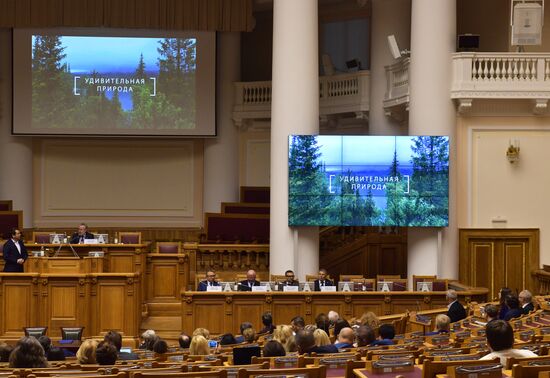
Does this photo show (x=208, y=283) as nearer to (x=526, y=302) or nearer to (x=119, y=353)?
(x=526, y=302)

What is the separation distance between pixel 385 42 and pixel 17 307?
10653mm

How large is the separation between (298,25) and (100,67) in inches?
284

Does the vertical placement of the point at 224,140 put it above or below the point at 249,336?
above

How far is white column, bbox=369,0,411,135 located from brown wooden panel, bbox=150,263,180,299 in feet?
19.4

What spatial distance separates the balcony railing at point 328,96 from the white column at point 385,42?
0.56 m

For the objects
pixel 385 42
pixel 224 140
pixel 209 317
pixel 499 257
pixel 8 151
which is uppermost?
pixel 385 42

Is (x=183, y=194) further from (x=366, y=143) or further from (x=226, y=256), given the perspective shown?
(x=366, y=143)

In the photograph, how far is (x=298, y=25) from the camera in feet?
69.8

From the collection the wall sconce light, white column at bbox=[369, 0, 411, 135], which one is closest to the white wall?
the wall sconce light

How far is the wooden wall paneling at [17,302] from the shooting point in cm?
1697

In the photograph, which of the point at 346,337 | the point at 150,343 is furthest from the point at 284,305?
the point at 346,337

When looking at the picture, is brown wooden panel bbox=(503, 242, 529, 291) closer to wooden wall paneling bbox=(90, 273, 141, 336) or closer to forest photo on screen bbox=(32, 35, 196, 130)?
wooden wall paneling bbox=(90, 273, 141, 336)

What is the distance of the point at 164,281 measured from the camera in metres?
21.2

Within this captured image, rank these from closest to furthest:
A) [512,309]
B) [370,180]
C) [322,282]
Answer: [512,309]
[322,282]
[370,180]
